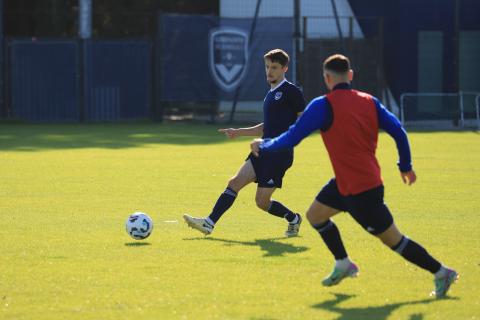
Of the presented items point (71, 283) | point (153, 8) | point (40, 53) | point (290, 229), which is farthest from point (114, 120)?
point (71, 283)

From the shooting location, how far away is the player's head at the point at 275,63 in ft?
35.1

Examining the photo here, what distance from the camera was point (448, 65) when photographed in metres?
33.4

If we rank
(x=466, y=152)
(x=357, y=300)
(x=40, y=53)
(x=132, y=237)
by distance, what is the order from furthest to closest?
(x=40, y=53), (x=466, y=152), (x=132, y=237), (x=357, y=300)

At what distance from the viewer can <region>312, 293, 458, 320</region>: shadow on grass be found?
7238mm

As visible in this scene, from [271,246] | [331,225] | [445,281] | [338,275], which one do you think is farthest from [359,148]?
[271,246]

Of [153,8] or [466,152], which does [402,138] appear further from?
[153,8]

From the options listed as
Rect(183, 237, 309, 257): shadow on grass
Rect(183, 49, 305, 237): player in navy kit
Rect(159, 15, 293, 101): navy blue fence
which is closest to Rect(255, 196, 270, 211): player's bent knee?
Rect(183, 49, 305, 237): player in navy kit

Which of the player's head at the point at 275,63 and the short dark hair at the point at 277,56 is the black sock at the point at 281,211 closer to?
the player's head at the point at 275,63

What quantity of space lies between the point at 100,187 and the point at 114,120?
623 inches

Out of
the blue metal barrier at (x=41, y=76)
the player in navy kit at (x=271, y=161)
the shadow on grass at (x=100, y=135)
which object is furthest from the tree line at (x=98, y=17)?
the player in navy kit at (x=271, y=161)

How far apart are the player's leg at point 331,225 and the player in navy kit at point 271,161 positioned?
2.76 meters

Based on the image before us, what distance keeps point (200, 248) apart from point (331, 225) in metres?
2.20

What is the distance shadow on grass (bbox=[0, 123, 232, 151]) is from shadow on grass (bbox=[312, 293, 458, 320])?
51.6ft

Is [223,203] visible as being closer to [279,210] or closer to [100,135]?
[279,210]
